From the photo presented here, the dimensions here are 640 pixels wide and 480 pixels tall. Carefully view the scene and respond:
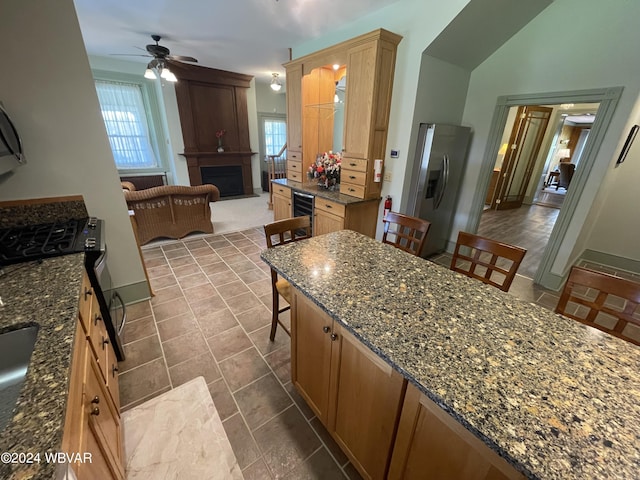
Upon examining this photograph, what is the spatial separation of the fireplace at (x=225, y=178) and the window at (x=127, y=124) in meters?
1.27

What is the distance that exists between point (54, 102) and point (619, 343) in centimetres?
344

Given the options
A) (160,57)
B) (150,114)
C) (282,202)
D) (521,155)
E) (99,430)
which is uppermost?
(160,57)

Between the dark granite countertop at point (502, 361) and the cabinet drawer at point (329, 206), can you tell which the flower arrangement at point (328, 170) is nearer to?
the cabinet drawer at point (329, 206)

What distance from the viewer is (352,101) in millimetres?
3062

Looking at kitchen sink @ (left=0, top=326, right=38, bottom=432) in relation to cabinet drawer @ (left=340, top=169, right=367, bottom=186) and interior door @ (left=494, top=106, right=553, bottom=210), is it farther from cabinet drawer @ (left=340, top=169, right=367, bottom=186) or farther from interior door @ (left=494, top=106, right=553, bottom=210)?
interior door @ (left=494, top=106, right=553, bottom=210)

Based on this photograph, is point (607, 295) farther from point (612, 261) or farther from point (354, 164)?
point (612, 261)

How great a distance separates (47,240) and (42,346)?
1.11 m

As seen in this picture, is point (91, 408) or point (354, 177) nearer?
point (91, 408)

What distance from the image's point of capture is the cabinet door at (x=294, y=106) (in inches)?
148

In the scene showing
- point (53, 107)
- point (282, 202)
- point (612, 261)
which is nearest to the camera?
point (53, 107)

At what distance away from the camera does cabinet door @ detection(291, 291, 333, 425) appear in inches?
49.6

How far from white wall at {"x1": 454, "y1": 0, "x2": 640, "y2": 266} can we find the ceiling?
62.0 inches

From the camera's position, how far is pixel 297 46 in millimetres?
4164

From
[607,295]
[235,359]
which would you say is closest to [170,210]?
[235,359]
